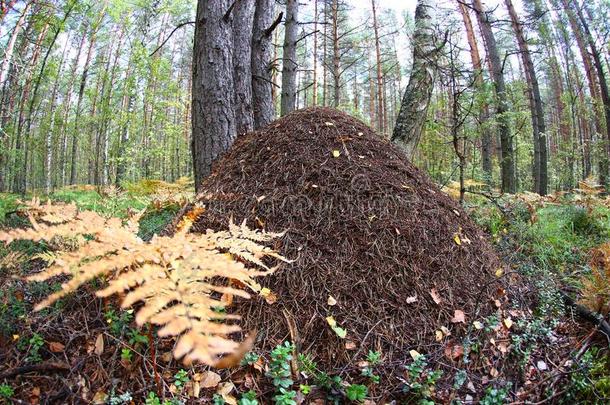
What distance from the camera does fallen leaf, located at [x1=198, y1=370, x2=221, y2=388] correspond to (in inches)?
71.1

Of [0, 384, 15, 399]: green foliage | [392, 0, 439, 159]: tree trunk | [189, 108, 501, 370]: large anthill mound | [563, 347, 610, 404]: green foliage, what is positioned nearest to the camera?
[0, 384, 15, 399]: green foliage

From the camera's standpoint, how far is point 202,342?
0.89 metres

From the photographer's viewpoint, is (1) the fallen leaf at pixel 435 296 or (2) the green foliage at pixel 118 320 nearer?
(2) the green foliage at pixel 118 320

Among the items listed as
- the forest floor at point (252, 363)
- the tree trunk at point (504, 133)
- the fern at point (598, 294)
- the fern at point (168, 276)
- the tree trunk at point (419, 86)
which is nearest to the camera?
the fern at point (168, 276)

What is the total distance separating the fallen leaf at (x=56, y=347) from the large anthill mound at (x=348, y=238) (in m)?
0.95

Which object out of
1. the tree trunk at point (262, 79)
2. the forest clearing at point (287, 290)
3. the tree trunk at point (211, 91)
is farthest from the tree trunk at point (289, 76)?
the tree trunk at point (211, 91)

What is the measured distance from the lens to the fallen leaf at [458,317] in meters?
2.36

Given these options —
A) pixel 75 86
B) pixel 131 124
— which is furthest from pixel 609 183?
pixel 75 86

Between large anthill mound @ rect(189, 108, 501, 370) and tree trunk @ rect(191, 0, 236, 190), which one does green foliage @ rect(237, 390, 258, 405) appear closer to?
large anthill mound @ rect(189, 108, 501, 370)

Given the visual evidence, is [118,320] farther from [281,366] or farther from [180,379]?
[281,366]

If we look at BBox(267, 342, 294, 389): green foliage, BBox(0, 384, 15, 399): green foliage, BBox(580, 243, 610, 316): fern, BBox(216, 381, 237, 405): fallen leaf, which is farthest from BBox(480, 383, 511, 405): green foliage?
BBox(0, 384, 15, 399): green foliage

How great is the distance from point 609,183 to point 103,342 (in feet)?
39.2

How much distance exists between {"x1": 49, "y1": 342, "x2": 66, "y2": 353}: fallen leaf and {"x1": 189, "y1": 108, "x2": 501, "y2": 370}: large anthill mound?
954 millimetres

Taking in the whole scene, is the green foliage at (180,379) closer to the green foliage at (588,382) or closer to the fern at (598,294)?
the green foliage at (588,382)
